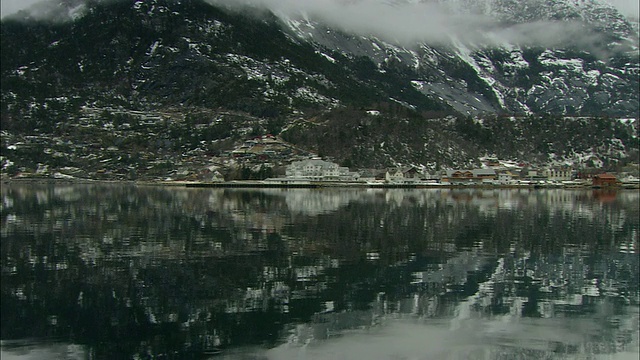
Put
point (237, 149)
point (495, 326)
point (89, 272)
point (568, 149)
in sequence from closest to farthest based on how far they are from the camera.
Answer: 1. point (495, 326)
2. point (89, 272)
3. point (237, 149)
4. point (568, 149)

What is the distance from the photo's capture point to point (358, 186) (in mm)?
135750

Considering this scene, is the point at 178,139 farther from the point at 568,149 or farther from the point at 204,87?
the point at 568,149

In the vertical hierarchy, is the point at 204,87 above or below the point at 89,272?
above

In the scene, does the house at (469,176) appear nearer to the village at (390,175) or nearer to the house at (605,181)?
the village at (390,175)


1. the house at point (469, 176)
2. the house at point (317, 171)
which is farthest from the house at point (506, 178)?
the house at point (317, 171)

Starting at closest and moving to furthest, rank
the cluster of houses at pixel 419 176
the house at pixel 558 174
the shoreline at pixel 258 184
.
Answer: the shoreline at pixel 258 184
the cluster of houses at pixel 419 176
the house at pixel 558 174

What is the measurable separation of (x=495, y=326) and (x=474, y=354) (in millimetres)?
3210

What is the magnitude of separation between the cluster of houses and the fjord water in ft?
292

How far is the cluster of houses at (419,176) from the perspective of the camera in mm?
141500

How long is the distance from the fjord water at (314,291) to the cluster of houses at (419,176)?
88927mm

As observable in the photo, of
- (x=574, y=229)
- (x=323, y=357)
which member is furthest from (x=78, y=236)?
(x=574, y=229)

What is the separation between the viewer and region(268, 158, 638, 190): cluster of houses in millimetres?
141500

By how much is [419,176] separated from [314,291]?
398 feet

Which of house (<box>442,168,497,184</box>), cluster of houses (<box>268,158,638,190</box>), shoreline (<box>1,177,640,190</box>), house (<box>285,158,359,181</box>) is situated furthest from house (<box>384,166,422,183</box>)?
house (<box>285,158,359,181</box>)
